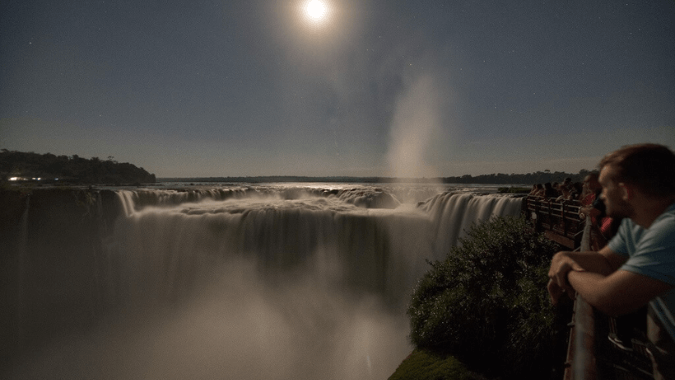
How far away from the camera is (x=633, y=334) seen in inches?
101

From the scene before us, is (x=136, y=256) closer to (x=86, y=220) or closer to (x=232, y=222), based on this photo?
(x=86, y=220)

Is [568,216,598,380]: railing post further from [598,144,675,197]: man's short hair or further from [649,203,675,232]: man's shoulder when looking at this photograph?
[598,144,675,197]: man's short hair

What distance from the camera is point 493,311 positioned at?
8438mm

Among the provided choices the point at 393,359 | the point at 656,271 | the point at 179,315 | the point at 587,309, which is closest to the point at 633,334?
the point at 587,309

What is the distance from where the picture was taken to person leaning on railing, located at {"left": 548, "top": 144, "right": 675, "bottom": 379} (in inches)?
44.8

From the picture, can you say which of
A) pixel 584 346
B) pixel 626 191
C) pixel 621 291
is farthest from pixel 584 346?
pixel 626 191

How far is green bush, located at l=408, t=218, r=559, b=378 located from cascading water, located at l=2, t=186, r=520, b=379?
5.52 meters

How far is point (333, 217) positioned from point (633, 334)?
737 inches

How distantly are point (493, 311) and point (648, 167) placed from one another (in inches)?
338

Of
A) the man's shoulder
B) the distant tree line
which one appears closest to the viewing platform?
the man's shoulder

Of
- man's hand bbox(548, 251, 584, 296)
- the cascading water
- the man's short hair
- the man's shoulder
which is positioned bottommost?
the cascading water

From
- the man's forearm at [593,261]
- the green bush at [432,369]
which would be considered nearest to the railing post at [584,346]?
the man's forearm at [593,261]

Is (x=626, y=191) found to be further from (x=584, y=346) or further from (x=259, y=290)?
(x=259, y=290)

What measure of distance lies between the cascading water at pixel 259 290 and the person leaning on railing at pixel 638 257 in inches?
589
